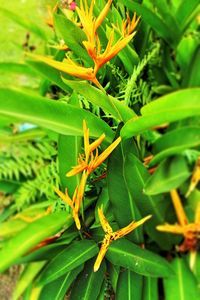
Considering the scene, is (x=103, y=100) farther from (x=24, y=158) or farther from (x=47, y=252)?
(x=24, y=158)

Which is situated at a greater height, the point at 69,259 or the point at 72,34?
the point at 72,34

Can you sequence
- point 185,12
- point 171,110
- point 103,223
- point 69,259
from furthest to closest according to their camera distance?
point 185,12, point 69,259, point 103,223, point 171,110

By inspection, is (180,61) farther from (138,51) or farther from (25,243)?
(25,243)

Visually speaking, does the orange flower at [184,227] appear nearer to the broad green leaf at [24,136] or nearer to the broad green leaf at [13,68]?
the broad green leaf at [24,136]


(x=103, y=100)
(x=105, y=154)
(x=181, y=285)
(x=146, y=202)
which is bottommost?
(x=181, y=285)

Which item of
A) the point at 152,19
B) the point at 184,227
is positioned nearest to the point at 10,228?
the point at 184,227

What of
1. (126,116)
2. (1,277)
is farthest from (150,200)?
(1,277)

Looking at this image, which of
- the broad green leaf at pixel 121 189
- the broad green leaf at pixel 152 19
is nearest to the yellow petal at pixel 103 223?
the broad green leaf at pixel 121 189

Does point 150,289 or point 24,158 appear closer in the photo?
point 150,289
